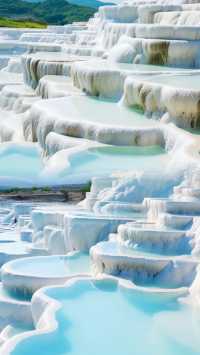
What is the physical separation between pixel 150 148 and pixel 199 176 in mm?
3407

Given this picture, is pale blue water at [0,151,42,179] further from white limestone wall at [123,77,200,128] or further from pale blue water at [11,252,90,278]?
pale blue water at [11,252,90,278]

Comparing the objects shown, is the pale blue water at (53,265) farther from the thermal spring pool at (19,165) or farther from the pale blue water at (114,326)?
the thermal spring pool at (19,165)

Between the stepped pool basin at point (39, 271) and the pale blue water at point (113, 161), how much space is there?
3.15m

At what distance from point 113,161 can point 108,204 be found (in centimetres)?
315

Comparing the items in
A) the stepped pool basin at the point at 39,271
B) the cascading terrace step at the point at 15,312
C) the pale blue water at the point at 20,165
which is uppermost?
the pale blue water at the point at 20,165

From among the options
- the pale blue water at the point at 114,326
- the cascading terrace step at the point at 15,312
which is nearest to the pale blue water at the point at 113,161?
the cascading terrace step at the point at 15,312

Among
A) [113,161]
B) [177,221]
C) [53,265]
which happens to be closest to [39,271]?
[53,265]

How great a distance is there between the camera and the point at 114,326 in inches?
197

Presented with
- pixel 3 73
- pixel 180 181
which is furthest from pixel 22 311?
pixel 3 73

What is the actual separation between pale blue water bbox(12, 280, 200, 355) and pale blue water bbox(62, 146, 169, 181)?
410 centimetres

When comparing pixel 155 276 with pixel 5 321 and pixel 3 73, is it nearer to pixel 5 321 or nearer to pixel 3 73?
pixel 5 321

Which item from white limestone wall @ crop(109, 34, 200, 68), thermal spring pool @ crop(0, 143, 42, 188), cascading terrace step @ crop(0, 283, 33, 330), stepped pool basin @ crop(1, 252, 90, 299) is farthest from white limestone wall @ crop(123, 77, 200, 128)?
cascading terrace step @ crop(0, 283, 33, 330)

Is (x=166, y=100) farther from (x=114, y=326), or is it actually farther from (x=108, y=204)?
(x=114, y=326)

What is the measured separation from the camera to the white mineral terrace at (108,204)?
5.11 meters
